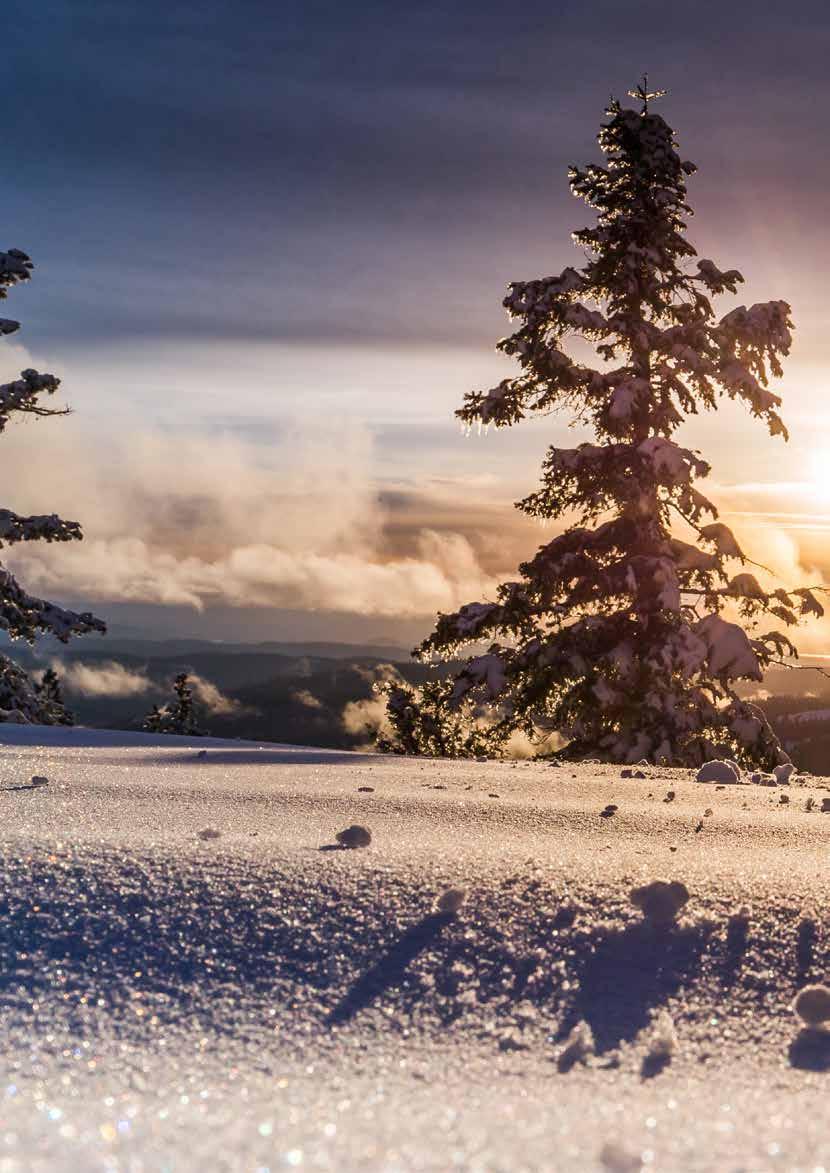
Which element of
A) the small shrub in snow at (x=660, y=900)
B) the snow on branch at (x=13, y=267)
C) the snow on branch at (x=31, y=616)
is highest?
the snow on branch at (x=13, y=267)

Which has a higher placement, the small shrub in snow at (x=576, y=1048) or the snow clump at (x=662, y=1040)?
the snow clump at (x=662, y=1040)

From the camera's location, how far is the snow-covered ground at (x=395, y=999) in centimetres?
125

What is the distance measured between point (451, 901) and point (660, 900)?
0.46 m

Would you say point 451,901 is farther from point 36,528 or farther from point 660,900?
point 36,528

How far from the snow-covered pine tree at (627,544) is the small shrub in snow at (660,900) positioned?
29.0 ft

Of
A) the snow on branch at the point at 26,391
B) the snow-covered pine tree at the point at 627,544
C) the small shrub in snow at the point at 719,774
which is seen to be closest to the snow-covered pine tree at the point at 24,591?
the snow on branch at the point at 26,391

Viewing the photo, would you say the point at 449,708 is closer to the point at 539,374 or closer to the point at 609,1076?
the point at 539,374

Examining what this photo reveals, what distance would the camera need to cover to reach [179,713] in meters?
44.3

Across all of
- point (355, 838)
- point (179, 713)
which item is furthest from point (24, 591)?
point (179, 713)

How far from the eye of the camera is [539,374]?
12109 millimetres

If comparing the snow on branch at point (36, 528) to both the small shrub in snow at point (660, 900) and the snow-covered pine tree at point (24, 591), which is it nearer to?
the snow-covered pine tree at point (24, 591)

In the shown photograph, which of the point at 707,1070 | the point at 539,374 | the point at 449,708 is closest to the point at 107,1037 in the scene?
the point at 707,1070

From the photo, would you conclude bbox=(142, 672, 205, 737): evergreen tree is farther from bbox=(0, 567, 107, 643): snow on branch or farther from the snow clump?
the snow clump

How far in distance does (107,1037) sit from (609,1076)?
2.61 ft
